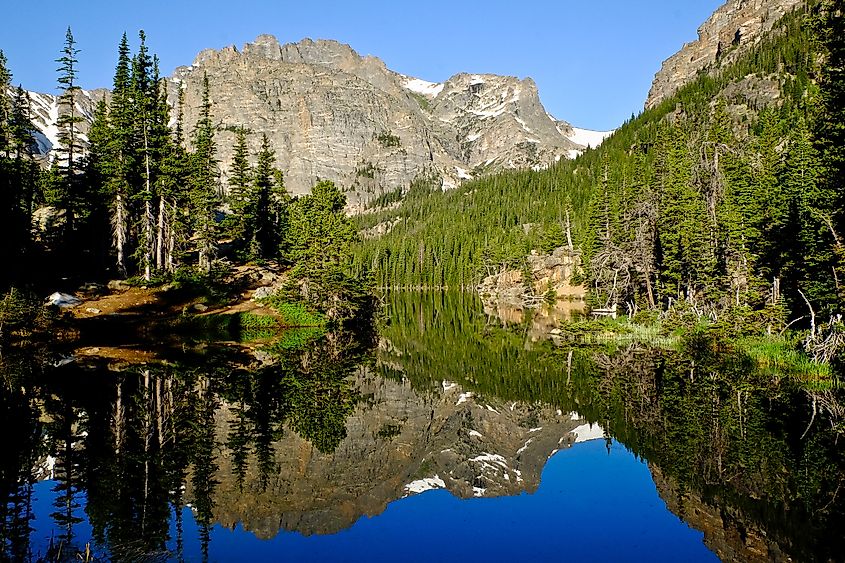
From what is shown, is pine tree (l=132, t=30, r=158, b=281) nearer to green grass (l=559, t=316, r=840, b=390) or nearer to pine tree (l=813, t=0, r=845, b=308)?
green grass (l=559, t=316, r=840, b=390)

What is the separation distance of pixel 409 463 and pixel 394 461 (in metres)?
0.55

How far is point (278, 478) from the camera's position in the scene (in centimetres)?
1494

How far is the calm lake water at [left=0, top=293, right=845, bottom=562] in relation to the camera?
11.9m

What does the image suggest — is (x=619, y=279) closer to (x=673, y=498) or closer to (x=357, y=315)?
(x=357, y=315)

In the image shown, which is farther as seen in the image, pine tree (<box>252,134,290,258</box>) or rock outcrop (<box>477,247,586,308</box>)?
rock outcrop (<box>477,247,586,308</box>)

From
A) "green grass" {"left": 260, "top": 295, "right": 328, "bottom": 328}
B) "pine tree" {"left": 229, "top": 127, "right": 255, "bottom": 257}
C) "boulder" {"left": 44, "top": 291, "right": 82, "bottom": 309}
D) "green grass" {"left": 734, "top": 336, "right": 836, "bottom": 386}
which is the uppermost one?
"pine tree" {"left": 229, "top": 127, "right": 255, "bottom": 257}

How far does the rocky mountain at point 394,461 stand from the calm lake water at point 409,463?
0.08m

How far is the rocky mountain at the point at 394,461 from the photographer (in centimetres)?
1359

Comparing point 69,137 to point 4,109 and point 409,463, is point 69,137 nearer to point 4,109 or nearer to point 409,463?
point 4,109

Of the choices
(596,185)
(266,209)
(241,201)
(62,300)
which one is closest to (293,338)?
(62,300)

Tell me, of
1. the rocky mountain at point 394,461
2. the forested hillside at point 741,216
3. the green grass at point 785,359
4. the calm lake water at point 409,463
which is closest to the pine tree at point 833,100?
the forested hillside at point 741,216

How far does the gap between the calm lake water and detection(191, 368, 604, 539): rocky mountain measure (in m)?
0.08

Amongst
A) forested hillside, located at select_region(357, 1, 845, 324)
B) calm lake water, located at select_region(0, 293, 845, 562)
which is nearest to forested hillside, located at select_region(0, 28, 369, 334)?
calm lake water, located at select_region(0, 293, 845, 562)

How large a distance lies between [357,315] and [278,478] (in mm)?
41587
